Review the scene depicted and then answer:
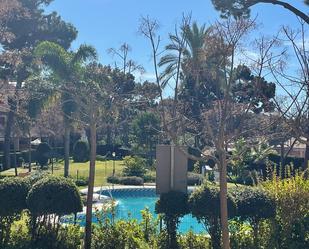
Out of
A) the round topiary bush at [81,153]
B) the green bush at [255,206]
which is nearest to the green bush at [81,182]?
the round topiary bush at [81,153]

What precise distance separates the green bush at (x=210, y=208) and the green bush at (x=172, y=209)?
347 mm

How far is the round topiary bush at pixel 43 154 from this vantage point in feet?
118

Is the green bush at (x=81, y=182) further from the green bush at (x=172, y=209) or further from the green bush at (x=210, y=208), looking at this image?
A: the green bush at (x=210, y=208)

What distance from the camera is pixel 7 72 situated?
21922 mm

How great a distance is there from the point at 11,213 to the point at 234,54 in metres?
5.65

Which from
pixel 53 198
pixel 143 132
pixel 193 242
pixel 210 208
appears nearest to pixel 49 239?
pixel 53 198

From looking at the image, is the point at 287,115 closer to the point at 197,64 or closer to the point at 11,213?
the point at 197,64

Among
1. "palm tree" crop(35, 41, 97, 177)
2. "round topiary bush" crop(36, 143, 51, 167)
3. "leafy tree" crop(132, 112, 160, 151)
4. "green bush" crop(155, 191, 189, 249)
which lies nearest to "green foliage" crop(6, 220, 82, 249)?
"green bush" crop(155, 191, 189, 249)

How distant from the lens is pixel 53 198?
337 inches

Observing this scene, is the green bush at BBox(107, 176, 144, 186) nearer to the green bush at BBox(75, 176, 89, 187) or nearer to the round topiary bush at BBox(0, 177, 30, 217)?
the green bush at BBox(75, 176, 89, 187)

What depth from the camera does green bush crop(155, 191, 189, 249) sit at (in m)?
9.09

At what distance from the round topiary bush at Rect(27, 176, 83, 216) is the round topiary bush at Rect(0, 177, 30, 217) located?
0.40 m

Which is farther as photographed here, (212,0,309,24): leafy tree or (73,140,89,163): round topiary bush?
(73,140,89,163): round topiary bush

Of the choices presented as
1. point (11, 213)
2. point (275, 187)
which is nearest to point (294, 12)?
point (275, 187)
